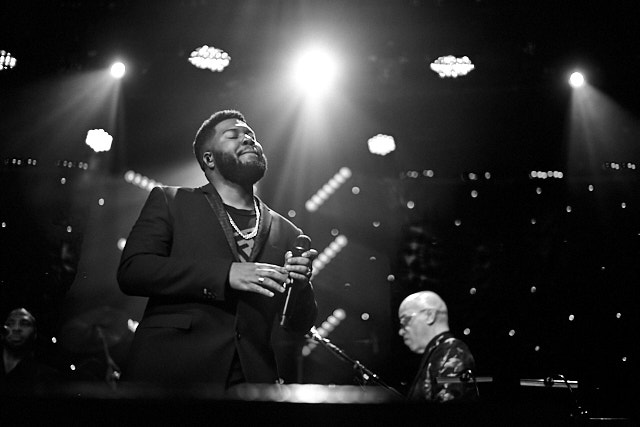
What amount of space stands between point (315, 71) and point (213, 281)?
4144 mm

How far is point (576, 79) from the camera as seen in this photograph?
5.84m

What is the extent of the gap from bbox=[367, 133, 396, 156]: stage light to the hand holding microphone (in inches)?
177

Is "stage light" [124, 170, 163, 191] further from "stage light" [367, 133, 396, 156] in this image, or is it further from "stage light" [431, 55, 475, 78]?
"stage light" [431, 55, 475, 78]

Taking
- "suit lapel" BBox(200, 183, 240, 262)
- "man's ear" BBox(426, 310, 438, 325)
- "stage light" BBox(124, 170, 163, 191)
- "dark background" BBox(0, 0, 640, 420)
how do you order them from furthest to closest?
"stage light" BBox(124, 170, 163, 191) < "dark background" BBox(0, 0, 640, 420) < "man's ear" BBox(426, 310, 438, 325) < "suit lapel" BBox(200, 183, 240, 262)

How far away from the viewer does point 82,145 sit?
613 cm

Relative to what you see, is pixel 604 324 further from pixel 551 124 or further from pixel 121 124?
pixel 121 124

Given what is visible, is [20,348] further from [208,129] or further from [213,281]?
[213,281]

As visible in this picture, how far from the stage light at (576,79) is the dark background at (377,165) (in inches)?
3.5

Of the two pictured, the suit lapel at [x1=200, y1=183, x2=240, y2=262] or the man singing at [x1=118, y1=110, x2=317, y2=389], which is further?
the suit lapel at [x1=200, y1=183, x2=240, y2=262]

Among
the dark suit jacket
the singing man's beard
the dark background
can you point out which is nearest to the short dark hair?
the singing man's beard

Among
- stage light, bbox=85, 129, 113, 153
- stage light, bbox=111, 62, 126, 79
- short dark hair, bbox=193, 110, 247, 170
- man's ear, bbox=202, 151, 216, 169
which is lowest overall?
man's ear, bbox=202, 151, 216, 169

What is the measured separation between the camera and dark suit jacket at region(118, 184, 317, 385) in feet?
6.62

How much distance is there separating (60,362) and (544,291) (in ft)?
14.9

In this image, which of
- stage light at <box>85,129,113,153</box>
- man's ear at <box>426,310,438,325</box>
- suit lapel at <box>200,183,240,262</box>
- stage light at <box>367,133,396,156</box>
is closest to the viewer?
suit lapel at <box>200,183,240,262</box>
